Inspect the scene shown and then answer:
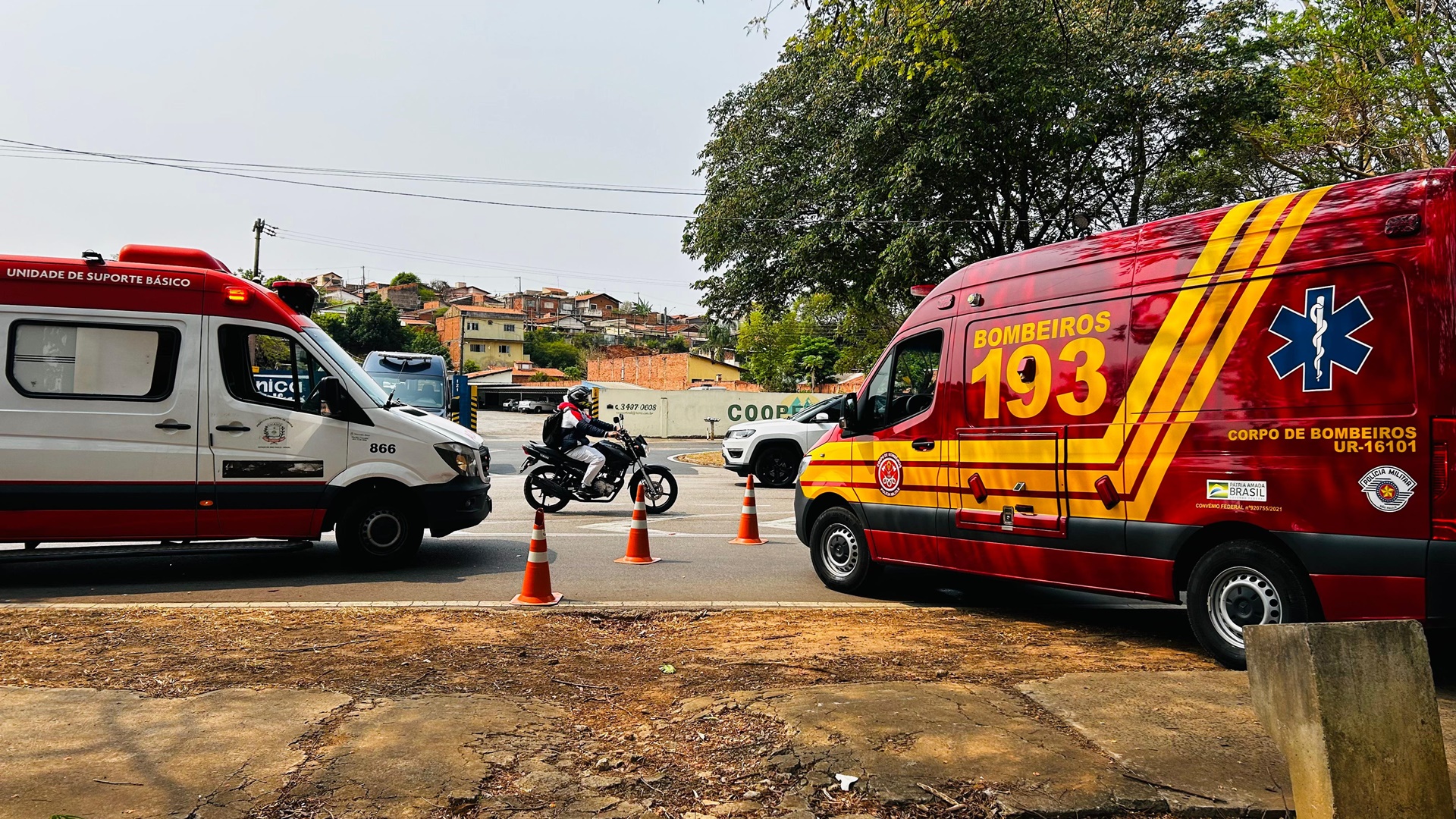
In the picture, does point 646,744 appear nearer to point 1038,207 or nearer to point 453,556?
point 453,556

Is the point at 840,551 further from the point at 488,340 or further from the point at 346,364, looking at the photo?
the point at 488,340

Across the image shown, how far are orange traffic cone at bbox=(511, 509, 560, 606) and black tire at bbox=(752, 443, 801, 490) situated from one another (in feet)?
34.7

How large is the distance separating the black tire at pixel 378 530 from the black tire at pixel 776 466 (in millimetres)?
9575

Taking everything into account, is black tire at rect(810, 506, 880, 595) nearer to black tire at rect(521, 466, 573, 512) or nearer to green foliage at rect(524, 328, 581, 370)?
black tire at rect(521, 466, 573, 512)

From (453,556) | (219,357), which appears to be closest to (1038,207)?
(453,556)

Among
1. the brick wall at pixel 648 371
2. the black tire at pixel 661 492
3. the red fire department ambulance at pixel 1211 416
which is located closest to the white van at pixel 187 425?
the red fire department ambulance at pixel 1211 416

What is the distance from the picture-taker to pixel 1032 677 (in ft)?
→ 16.9

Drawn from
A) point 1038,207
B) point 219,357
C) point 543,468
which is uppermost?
point 1038,207

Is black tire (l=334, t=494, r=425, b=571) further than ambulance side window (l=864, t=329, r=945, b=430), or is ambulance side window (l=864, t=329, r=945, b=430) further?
black tire (l=334, t=494, r=425, b=571)

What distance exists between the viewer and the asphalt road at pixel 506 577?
745 cm

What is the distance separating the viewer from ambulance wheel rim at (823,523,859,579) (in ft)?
25.4

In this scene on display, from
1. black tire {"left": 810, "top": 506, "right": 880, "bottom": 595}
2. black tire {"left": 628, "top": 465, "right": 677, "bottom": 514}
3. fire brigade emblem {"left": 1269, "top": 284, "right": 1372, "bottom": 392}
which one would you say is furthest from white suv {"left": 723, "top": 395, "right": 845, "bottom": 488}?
fire brigade emblem {"left": 1269, "top": 284, "right": 1372, "bottom": 392}

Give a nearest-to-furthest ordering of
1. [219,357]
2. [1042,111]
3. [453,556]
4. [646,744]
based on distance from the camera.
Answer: [646,744] < [219,357] < [453,556] < [1042,111]

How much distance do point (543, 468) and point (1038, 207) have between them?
14756mm
